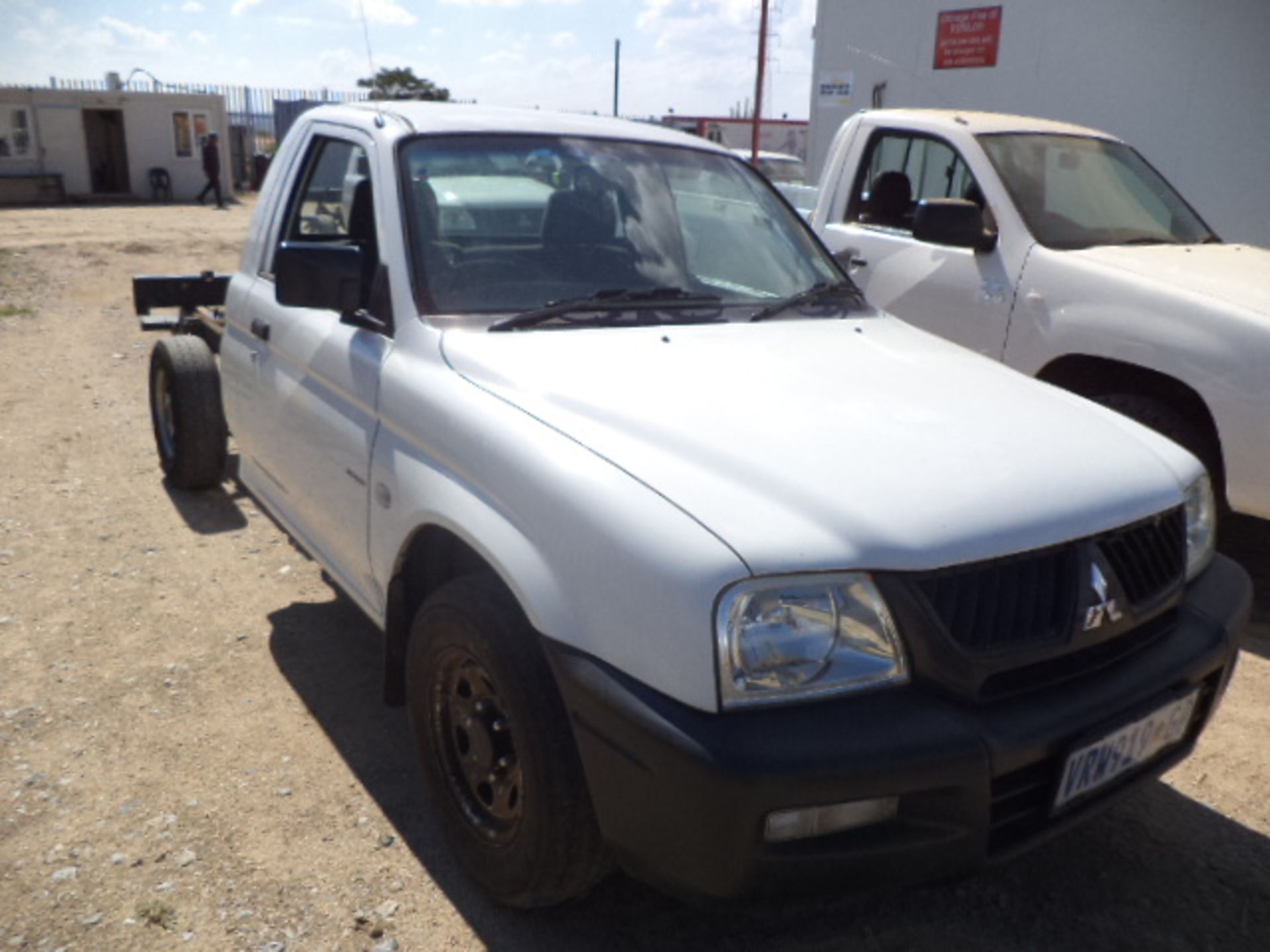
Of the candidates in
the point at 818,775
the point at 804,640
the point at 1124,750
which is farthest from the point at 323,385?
the point at 1124,750

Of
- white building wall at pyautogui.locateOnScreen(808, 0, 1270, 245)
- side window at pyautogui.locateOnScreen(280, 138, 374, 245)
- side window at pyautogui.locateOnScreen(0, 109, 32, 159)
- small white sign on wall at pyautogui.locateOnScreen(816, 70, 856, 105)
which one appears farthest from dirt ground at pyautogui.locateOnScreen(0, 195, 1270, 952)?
side window at pyautogui.locateOnScreen(0, 109, 32, 159)

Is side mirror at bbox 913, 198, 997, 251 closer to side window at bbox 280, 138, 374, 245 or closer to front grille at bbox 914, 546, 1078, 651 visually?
side window at bbox 280, 138, 374, 245

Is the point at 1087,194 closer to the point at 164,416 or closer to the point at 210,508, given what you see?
the point at 210,508

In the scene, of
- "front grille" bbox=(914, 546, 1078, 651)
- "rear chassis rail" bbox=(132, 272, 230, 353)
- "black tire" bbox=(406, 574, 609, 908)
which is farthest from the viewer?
"rear chassis rail" bbox=(132, 272, 230, 353)

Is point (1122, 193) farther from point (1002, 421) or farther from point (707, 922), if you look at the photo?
point (707, 922)

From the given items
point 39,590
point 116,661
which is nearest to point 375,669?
point 116,661

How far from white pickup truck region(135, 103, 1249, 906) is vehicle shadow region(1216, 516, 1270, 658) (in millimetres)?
1667

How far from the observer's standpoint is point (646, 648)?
1929 millimetres

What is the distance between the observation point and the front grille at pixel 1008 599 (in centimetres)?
202

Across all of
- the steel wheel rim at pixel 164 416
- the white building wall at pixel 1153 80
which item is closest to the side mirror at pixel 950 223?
the steel wheel rim at pixel 164 416

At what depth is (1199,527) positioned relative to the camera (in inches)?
105

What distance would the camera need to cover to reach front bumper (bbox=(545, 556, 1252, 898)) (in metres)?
1.83

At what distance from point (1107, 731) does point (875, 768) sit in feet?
1.95

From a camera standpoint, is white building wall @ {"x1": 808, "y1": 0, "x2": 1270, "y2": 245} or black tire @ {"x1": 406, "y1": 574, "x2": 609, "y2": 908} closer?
black tire @ {"x1": 406, "y1": 574, "x2": 609, "y2": 908}
